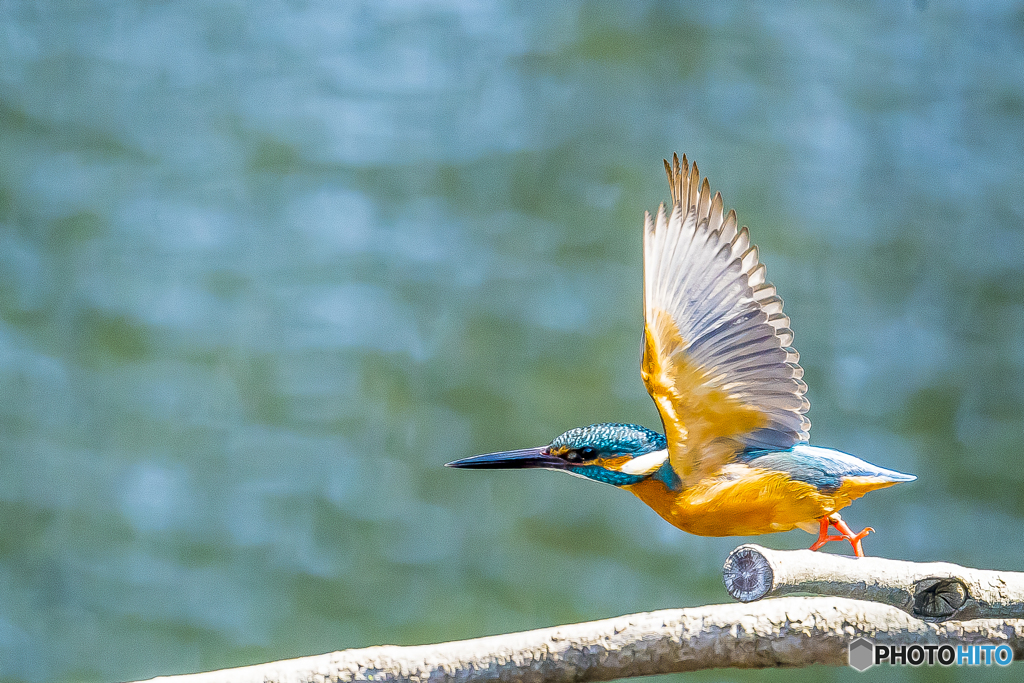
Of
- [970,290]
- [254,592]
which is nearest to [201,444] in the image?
[254,592]

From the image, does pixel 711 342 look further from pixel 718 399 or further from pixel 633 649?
pixel 633 649

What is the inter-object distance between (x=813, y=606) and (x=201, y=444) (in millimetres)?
1155

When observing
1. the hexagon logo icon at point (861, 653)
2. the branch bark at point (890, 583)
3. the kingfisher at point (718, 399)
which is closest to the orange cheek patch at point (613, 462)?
the kingfisher at point (718, 399)

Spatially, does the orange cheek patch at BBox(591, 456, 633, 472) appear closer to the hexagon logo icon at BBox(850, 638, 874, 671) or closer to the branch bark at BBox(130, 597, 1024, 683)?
the branch bark at BBox(130, 597, 1024, 683)

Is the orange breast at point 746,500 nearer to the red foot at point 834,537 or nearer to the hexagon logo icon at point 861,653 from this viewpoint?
the red foot at point 834,537

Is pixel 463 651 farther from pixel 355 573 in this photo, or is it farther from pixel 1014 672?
pixel 1014 672

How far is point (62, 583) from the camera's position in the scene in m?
1.65

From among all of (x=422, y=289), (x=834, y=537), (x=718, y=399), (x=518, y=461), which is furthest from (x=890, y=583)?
(x=422, y=289)

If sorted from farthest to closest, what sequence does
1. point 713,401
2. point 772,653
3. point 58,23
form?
point 58,23, point 772,653, point 713,401

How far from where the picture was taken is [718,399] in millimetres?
747

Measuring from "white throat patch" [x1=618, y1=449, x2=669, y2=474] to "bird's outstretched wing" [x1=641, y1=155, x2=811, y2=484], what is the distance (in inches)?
0.4

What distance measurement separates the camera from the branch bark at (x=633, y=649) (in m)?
0.85

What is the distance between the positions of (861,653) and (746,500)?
0.24 metres

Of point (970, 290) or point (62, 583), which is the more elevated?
point (970, 290)
